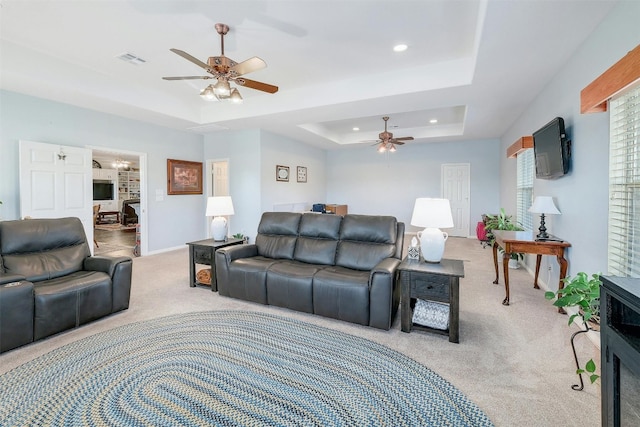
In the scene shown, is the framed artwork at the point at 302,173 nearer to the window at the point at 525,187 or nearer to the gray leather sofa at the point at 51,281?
the window at the point at 525,187

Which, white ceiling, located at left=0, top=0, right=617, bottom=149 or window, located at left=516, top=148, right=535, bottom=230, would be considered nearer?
white ceiling, located at left=0, top=0, right=617, bottom=149

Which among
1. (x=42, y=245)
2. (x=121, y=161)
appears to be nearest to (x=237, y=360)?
(x=42, y=245)

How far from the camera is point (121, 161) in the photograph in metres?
10.9

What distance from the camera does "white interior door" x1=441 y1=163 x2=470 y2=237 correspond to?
8016mm

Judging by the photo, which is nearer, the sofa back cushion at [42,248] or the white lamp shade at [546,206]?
the sofa back cushion at [42,248]

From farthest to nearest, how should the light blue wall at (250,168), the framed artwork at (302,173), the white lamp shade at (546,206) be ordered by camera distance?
the framed artwork at (302,173) < the light blue wall at (250,168) < the white lamp shade at (546,206)

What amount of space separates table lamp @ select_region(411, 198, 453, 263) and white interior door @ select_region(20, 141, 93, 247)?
498 cm

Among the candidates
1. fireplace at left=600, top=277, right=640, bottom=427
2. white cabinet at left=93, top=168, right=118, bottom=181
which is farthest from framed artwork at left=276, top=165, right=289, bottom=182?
white cabinet at left=93, top=168, right=118, bottom=181

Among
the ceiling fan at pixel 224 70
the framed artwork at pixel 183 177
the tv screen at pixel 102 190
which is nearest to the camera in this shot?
the ceiling fan at pixel 224 70

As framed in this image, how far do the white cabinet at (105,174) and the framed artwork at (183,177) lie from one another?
6.38 m

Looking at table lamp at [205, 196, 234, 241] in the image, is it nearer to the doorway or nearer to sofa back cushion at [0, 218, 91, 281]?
sofa back cushion at [0, 218, 91, 281]

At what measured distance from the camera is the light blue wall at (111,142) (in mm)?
4004

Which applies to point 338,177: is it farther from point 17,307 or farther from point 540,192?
point 17,307

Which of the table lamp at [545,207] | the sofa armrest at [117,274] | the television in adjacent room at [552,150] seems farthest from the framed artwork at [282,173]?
the table lamp at [545,207]
